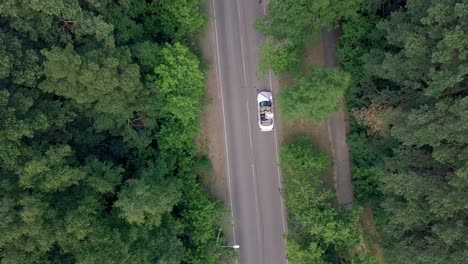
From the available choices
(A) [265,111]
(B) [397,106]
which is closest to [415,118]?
(B) [397,106]

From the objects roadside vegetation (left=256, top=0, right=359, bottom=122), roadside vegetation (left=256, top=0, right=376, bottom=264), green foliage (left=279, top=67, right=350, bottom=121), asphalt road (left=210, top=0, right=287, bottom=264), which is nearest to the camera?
green foliage (left=279, top=67, right=350, bottom=121)

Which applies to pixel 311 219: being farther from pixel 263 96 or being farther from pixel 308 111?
pixel 263 96

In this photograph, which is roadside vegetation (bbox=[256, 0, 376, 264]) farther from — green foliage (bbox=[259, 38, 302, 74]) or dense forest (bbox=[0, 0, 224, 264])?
dense forest (bbox=[0, 0, 224, 264])

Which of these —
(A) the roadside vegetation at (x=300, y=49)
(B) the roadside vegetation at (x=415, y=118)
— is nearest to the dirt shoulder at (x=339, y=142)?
(B) the roadside vegetation at (x=415, y=118)

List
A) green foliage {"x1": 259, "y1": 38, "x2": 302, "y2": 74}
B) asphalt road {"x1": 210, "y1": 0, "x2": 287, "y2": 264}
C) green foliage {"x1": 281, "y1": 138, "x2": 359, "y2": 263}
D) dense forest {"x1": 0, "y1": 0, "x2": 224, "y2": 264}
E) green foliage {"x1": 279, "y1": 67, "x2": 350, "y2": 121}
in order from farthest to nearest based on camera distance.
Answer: asphalt road {"x1": 210, "y1": 0, "x2": 287, "y2": 264}, green foliage {"x1": 259, "y1": 38, "x2": 302, "y2": 74}, green foliage {"x1": 281, "y1": 138, "x2": 359, "y2": 263}, green foliage {"x1": 279, "y1": 67, "x2": 350, "y2": 121}, dense forest {"x1": 0, "y1": 0, "x2": 224, "y2": 264}

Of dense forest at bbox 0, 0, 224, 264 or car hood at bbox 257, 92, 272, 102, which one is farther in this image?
car hood at bbox 257, 92, 272, 102

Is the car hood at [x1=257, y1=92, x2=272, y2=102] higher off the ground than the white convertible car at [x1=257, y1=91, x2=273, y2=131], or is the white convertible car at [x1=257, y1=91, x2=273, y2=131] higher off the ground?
the car hood at [x1=257, y1=92, x2=272, y2=102]

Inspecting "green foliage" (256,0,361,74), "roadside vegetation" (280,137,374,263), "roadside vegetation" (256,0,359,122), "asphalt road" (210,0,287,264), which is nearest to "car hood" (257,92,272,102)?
"asphalt road" (210,0,287,264)
